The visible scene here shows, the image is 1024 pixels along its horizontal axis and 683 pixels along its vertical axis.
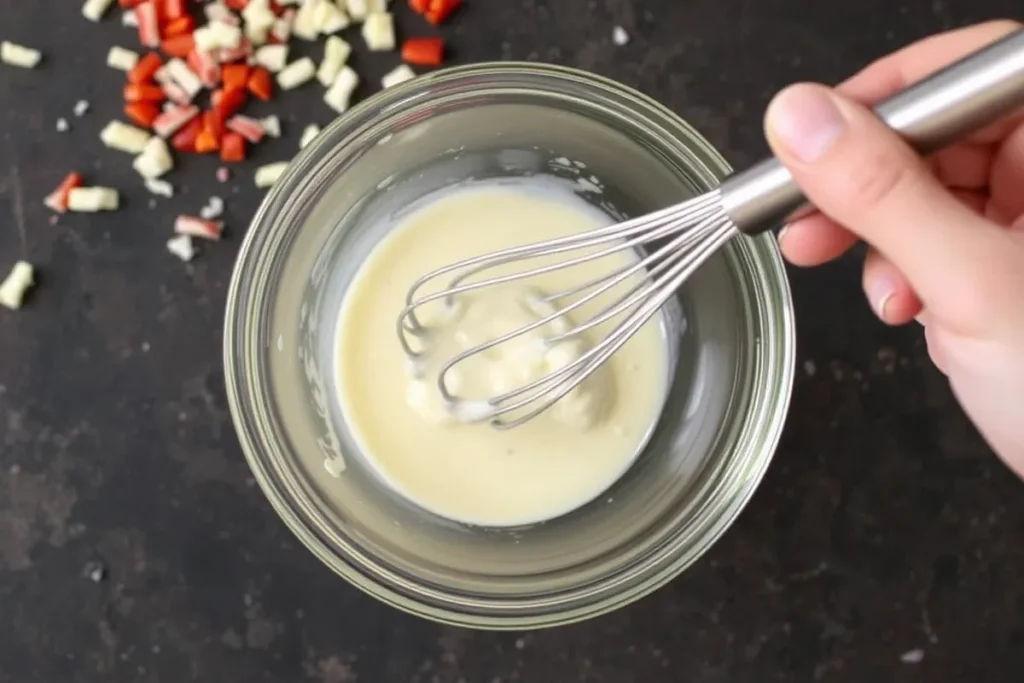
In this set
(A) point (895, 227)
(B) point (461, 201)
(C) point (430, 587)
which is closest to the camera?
(A) point (895, 227)

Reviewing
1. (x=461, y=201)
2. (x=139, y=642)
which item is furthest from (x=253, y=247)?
(x=139, y=642)

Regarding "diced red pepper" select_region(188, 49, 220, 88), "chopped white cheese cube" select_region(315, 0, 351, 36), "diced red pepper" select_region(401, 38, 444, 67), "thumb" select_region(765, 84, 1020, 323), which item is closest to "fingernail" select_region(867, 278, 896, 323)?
"thumb" select_region(765, 84, 1020, 323)

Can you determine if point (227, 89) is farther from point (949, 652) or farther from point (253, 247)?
point (949, 652)

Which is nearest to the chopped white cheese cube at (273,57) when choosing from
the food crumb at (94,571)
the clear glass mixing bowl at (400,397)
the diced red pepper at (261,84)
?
the diced red pepper at (261,84)

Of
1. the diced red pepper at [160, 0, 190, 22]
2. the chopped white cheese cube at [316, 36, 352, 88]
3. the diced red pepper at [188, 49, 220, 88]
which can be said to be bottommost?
the diced red pepper at [188, 49, 220, 88]

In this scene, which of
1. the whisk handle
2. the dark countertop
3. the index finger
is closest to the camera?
the whisk handle

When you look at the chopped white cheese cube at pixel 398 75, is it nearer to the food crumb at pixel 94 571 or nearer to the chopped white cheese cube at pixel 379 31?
the chopped white cheese cube at pixel 379 31

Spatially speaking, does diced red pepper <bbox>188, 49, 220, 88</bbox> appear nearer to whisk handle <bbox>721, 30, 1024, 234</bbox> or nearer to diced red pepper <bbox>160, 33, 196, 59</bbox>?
diced red pepper <bbox>160, 33, 196, 59</bbox>

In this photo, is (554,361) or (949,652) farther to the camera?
(949,652)
